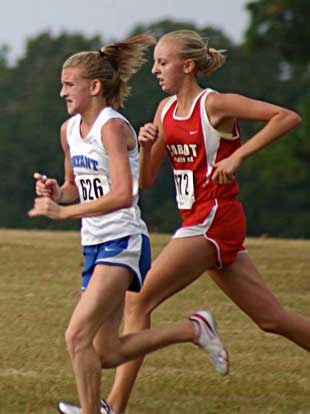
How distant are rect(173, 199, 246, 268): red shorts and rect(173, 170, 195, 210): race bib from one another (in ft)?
0.41

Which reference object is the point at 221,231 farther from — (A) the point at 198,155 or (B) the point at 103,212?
(B) the point at 103,212

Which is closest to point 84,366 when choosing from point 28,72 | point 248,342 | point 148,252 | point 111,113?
point 148,252

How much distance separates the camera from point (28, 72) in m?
90.4

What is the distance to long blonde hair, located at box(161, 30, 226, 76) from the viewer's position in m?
7.36

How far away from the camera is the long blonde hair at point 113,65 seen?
671 centimetres

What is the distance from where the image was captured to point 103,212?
6387 millimetres

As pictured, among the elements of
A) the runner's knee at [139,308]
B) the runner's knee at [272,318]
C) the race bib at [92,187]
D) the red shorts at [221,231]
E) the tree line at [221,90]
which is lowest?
the tree line at [221,90]

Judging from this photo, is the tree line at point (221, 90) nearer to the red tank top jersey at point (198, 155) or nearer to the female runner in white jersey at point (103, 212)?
the red tank top jersey at point (198, 155)

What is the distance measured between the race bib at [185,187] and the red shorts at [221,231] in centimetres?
12

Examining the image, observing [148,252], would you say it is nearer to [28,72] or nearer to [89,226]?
[89,226]

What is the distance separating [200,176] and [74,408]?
1.32m

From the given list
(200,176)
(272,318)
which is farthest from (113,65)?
(272,318)

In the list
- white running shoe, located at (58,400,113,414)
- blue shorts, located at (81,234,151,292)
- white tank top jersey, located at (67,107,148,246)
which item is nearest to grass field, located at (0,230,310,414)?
white running shoe, located at (58,400,113,414)

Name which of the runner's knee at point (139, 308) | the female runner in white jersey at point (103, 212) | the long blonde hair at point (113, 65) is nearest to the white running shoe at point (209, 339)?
the female runner in white jersey at point (103, 212)
